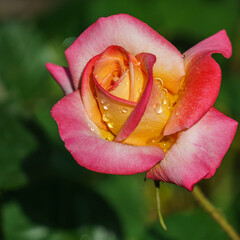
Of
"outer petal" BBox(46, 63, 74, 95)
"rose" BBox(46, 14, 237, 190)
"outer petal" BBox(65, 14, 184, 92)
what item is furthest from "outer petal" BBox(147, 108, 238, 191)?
"outer petal" BBox(46, 63, 74, 95)

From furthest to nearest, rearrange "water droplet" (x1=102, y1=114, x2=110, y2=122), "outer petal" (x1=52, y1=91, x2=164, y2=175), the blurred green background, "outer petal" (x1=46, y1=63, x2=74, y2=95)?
the blurred green background < "outer petal" (x1=46, y1=63, x2=74, y2=95) < "water droplet" (x1=102, y1=114, x2=110, y2=122) < "outer petal" (x1=52, y1=91, x2=164, y2=175)

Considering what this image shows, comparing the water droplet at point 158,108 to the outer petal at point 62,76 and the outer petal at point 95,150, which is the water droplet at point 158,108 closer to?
the outer petal at point 95,150

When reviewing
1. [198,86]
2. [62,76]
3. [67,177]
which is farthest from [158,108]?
[67,177]

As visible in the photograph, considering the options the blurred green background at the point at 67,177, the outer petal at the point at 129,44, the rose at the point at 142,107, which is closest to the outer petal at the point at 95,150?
the rose at the point at 142,107

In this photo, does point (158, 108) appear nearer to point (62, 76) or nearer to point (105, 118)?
point (105, 118)

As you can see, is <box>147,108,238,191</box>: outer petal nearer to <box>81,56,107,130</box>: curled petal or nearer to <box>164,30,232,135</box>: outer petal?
<box>164,30,232,135</box>: outer petal

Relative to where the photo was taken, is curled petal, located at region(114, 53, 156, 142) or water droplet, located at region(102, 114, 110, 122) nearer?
curled petal, located at region(114, 53, 156, 142)

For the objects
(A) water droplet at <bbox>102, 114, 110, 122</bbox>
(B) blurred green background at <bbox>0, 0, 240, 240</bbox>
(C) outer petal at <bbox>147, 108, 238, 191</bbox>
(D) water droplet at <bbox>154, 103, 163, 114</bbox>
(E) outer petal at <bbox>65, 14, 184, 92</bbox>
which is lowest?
(B) blurred green background at <bbox>0, 0, 240, 240</bbox>

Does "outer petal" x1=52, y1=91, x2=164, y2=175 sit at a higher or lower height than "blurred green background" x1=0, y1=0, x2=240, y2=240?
higher
